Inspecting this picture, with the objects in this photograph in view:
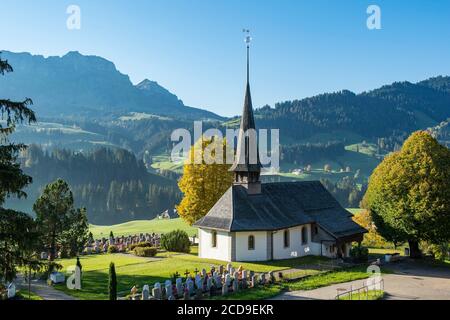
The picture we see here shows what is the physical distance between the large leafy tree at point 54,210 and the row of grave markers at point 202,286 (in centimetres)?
1674

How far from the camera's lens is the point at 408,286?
3152 centimetres

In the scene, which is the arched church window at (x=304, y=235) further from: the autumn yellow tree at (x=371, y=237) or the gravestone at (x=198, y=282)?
the autumn yellow tree at (x=371, y=237)

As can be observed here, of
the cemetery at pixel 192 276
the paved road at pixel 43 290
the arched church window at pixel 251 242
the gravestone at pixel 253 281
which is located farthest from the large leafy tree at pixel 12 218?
the arched church window at pixel 251 242

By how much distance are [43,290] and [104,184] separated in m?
159

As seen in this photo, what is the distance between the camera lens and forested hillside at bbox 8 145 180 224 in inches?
5994

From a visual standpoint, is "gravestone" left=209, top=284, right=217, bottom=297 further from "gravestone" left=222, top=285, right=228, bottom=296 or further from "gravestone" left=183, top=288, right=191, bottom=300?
"gravestone" left=183, top=288, right=191, bottom=300

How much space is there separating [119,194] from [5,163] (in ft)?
454

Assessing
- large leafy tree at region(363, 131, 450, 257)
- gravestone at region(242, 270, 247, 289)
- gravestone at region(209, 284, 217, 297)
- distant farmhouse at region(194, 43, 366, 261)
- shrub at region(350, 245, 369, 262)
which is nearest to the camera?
gravestone at region(209, 284, 217, 297)

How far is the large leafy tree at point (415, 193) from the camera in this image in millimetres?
39312

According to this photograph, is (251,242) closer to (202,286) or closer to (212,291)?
(212,291)

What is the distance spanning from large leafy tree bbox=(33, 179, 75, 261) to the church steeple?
16787mm

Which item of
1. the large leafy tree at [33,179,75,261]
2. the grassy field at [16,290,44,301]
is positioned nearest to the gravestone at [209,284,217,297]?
the grassy field at [16,290,44,301]
